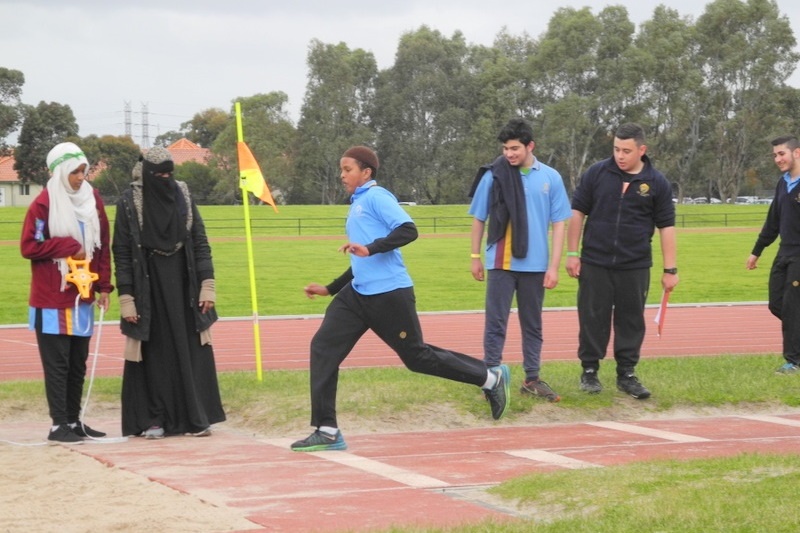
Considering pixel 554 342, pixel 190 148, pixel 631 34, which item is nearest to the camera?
pixel 554 342

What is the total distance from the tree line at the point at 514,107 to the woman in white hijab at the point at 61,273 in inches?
2618

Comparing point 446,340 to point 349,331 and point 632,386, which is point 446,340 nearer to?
point 632,386

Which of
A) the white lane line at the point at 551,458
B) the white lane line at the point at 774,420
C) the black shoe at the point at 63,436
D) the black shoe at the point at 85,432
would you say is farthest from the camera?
the white lane line at the point at 774,420

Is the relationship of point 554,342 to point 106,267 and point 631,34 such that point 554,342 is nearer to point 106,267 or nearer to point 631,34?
point 106,267

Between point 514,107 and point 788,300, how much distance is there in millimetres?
71937

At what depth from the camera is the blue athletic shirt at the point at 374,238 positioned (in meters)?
7.85

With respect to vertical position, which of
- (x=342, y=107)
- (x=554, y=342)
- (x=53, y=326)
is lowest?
(x=554, y=342)

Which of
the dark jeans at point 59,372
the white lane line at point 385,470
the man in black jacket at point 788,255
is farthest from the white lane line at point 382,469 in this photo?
the man in black jacket at point 788,255

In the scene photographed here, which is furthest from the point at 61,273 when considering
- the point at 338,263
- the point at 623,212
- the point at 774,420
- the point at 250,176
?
the point at 338,263

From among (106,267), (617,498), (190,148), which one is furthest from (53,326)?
(190,148)

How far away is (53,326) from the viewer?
839 cm

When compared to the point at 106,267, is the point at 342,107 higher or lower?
higher

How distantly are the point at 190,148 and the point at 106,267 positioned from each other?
101m

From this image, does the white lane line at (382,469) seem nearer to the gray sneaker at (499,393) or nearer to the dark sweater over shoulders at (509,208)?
the gray sneaker at (499,393)
